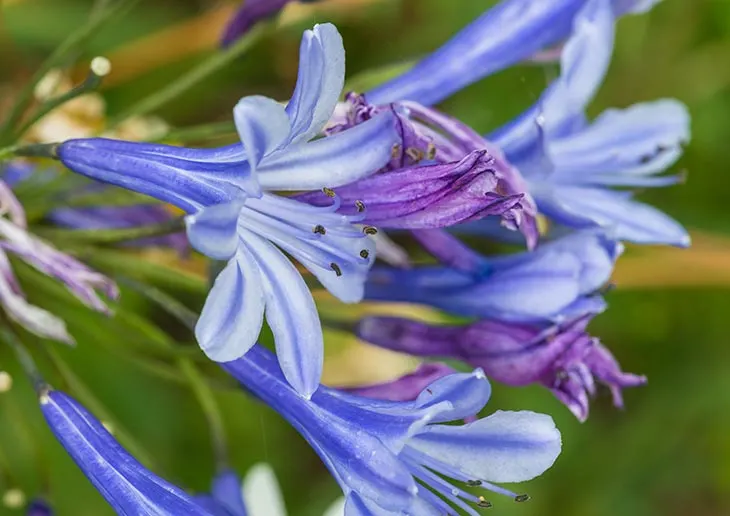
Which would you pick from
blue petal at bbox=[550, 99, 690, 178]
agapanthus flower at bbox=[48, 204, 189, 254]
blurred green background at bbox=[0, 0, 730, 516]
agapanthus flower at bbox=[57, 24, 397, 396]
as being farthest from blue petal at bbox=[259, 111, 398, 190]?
blurred green background at bbox=[0, 0, 730, 516]

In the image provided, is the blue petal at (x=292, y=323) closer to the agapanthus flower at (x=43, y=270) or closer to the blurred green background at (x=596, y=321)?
the agapanthus flower at (x=43, y=270)

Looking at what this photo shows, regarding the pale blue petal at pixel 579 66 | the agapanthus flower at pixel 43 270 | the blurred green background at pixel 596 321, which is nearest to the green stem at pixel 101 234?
the agapanthus flower at pixel 43 270

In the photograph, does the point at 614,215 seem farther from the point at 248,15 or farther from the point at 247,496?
the point at 247,496

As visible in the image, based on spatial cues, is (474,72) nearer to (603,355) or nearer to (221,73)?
(603,355)

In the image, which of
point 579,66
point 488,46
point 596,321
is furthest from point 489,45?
point 596,321

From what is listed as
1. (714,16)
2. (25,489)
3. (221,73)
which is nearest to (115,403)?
(25,489)

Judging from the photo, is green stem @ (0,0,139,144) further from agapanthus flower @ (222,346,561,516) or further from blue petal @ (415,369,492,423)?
blue petal @ (415,369,492,423)
